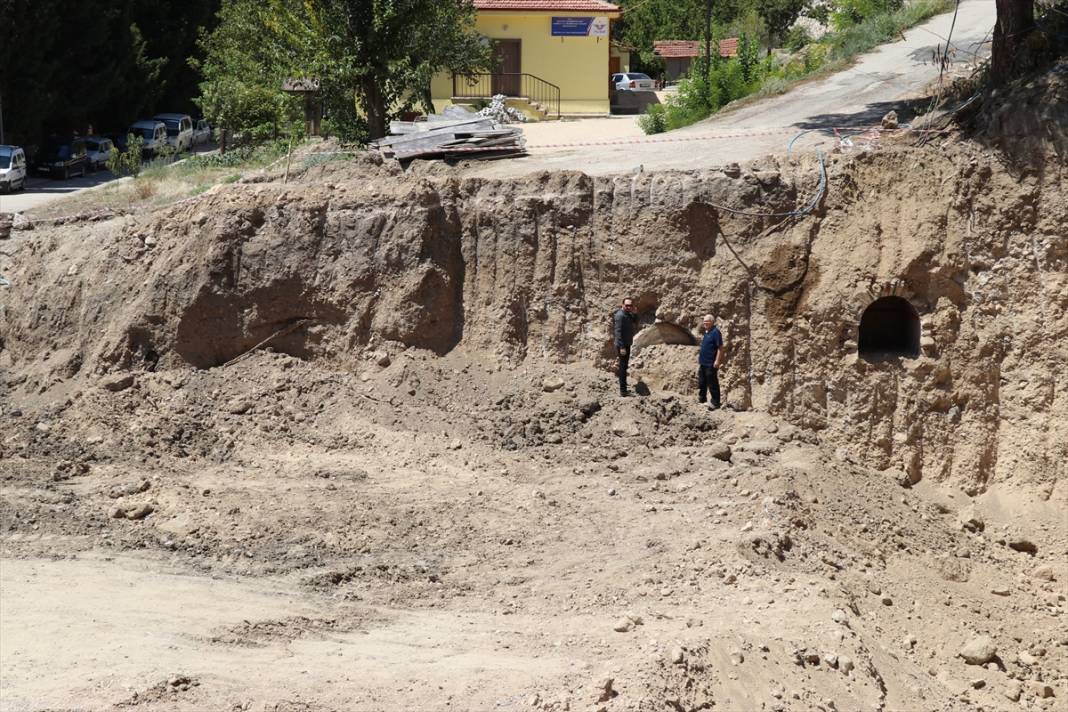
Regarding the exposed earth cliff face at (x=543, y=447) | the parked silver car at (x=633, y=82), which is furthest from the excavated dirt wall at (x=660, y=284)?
the parked silver car at (x=633, y=82)

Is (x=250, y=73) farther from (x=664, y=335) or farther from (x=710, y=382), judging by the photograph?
(x=710, y=382)

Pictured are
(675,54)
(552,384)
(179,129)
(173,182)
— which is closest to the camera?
(552,384)

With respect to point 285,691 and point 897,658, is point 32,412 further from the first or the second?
point 897,658

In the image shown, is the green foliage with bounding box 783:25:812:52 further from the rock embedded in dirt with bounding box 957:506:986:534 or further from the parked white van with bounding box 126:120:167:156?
the rock embedded in dirt with bounding box 957:506:986:534

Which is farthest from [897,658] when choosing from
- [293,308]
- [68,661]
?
[293,308]

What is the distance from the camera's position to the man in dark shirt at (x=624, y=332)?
18.5 m

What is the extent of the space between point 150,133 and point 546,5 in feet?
52.4

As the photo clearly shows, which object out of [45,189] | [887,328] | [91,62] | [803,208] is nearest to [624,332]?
[803,208]

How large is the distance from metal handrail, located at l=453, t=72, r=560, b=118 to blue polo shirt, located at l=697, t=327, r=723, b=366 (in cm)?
2177

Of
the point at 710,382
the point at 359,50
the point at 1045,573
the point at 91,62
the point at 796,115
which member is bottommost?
the point at 1045,573

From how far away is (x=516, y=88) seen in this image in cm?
3947

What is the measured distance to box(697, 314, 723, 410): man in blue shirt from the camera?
1814cm

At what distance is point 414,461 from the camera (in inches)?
725

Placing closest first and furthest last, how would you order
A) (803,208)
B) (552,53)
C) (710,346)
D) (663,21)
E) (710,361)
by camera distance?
(710,346)
(710,361)
(803,208)
(552,53)
(663,21)
